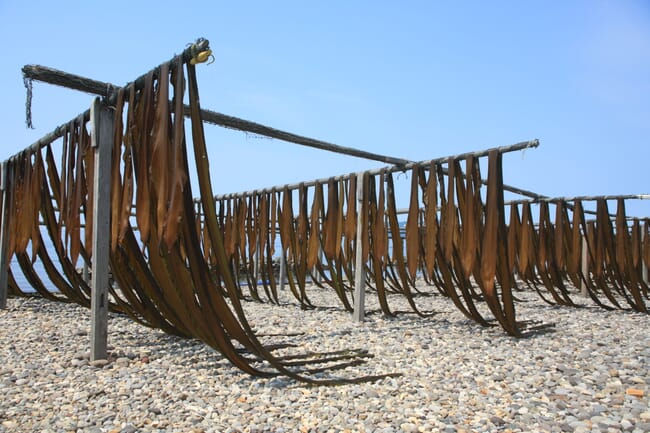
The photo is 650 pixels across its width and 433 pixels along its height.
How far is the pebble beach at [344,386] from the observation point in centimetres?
253

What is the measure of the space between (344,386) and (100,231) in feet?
7.30

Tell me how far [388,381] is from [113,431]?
5.89 ft

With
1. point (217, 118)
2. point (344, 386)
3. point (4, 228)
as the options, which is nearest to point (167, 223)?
point (344, 386)

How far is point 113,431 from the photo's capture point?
7.77 feet

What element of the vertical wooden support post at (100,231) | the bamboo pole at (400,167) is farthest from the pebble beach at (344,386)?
the bamboo pole at (400,167)

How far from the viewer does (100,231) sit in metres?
3.64

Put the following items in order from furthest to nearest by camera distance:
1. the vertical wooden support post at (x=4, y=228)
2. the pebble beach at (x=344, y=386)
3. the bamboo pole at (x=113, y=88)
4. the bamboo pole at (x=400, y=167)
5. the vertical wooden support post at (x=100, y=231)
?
the vertical wooden support post at (x=4, y=228) < the bamboo pole at (x=400, y=167) < the vertical wooden support post at (x=100, y=231) < the bamboo pole at (x=113, y=88) < the pebble beach at (x=344, y=386)

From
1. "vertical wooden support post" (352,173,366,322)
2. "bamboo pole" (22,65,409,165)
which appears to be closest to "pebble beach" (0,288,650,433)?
"vertical wooden support post" (352,173,366,322)

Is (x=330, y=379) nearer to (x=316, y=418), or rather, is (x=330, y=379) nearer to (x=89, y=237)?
(x=316, y=418)

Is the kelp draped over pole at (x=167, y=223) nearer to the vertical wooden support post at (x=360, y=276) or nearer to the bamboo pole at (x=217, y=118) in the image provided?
the bamboo pole at (x=217, y=118)

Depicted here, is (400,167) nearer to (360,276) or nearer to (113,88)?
(360,276)

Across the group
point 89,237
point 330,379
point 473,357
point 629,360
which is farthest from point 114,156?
point 629,360

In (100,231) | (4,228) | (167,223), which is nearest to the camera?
(167,223)

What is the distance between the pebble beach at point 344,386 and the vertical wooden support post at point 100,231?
0.66 ft
